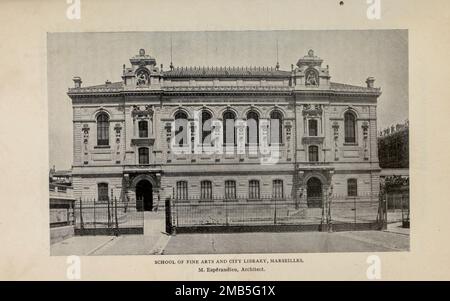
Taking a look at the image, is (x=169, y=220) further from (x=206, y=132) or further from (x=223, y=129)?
(x=223, y=129)

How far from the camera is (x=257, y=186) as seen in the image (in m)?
Result: 8.87

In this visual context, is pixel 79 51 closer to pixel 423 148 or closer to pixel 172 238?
pixel 172 238

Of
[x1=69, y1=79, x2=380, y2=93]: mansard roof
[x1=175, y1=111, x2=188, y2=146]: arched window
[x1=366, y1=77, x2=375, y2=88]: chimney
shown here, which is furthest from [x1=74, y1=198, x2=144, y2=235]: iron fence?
[x1=366, y1=77, x2=375, y2=88]: chimney

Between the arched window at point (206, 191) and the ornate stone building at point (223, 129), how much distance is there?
0.02 meters

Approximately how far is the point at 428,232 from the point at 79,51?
18.3 ft

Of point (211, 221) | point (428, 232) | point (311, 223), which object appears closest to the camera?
point (428, 232)

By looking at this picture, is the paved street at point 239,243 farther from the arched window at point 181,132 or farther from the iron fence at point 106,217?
the arched window at point 181,132

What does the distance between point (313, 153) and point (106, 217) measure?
3.97 meters

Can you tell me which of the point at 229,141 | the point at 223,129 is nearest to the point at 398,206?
the point at 229,141

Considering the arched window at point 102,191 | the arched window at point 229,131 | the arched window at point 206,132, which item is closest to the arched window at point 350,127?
the arched window at point 229,131

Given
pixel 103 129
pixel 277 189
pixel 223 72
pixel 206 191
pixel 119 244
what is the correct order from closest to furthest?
1. pixel 119 244
2. pixel 223 72
3. pixel 277 189
4. pixel 206 191
5. pixel 103 129

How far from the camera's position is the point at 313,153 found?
30.2 feet

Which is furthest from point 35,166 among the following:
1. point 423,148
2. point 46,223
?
point 423,148

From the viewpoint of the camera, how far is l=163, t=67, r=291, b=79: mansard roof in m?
8.55
